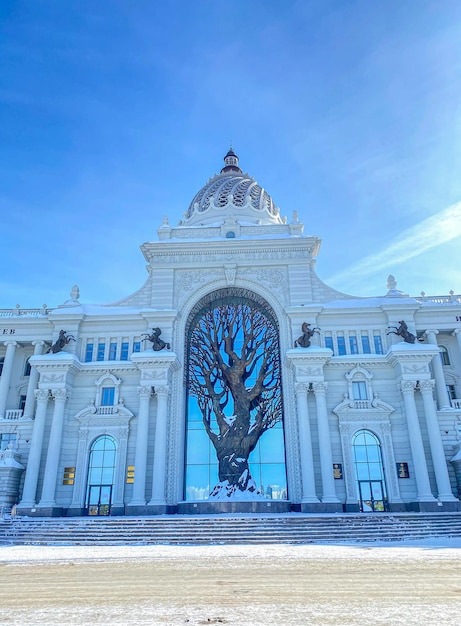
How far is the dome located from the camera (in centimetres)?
4491

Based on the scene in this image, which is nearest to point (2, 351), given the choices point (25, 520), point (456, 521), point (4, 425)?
point (4, 425)

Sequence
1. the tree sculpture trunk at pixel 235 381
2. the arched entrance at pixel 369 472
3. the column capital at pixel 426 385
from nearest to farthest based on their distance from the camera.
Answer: the arched entrance at pixel 369 472, the column capital at pixel 426 385, the tree sculpture trunk at pixel 235 381

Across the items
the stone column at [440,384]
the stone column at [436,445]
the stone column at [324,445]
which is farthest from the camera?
the stone column at [440,384]

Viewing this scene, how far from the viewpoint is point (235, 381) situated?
3506 centimetres

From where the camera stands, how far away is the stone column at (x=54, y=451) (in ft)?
101

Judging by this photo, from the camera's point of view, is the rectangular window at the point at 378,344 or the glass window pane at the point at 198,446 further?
the rectangular window at the point at 378,344

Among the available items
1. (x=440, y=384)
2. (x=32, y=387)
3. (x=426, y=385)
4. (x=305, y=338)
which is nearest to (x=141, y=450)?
(x=32, y=387)

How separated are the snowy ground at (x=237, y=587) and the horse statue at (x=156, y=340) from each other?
1847 centimetres


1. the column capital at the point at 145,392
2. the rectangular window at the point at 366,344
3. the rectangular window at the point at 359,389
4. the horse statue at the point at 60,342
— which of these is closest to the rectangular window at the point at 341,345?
the rectangular window at the point at 366,344

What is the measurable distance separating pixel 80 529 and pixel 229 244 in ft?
76.7

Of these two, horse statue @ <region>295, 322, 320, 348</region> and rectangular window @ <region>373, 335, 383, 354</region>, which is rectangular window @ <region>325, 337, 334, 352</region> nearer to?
horse statue @ <region>295, 322, 320, 348</region>

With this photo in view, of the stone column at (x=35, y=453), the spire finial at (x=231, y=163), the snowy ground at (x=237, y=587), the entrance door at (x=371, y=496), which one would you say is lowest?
the snowy ground at (x=237, y=587)

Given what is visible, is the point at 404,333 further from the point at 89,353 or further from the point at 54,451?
the point at 54,451

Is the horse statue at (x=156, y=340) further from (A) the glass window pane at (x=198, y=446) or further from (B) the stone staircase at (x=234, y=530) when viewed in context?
(B) the stone staircase at (x=234, y=530)
